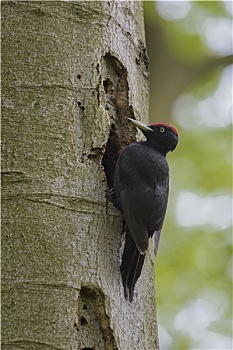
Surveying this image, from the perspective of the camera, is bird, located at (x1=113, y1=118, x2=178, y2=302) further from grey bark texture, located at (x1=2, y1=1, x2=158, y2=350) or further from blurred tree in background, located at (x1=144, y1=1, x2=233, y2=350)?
blurred tree in background, located at (x1=144, y1=1, x2=233, y2=350)

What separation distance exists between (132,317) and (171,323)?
14.1 feet

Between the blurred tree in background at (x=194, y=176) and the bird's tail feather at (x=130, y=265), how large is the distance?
319 cm

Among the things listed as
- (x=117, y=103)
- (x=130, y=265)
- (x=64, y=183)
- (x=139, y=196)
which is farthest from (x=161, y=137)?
(x=64, y=183)

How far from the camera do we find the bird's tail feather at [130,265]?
3.11m

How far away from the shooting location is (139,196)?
378 cm

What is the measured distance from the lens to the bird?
327 cm

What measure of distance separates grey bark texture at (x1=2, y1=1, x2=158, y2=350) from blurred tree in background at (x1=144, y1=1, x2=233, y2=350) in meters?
3.02

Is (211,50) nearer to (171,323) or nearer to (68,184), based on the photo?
(171,323)

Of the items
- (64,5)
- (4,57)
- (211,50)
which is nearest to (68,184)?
(4,57)

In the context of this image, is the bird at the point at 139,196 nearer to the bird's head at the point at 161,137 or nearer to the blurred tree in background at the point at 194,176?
the bird's head at the point at 161,137

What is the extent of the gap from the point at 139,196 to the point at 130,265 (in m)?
0.67

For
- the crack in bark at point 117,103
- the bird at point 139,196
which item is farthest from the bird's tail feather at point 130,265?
the crack in bark at point 117,103

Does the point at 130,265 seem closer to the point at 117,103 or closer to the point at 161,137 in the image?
the point at 117,103

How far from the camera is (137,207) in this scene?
145 inches
